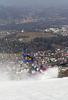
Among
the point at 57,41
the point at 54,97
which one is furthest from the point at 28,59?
the point at 57,41

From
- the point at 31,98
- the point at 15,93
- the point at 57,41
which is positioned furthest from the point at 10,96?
the point at 57,41

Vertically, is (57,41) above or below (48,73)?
below

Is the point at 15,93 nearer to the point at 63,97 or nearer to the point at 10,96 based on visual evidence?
the point at 10,96

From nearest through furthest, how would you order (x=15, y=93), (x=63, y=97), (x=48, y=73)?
(x=63, y=97), (x=15, y=93), (x=48, y=73)

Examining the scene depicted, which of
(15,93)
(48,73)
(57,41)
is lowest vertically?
(57,41)

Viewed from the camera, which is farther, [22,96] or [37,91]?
[37,91]

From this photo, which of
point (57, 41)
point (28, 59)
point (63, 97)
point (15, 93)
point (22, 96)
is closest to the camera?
point (63, 97)

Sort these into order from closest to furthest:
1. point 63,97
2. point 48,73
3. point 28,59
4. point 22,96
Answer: point 63,97, point 22,96, point 48,73, point 28,59

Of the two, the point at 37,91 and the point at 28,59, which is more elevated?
the point at 37,91

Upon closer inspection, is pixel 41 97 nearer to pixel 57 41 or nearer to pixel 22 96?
pixel 22 96
